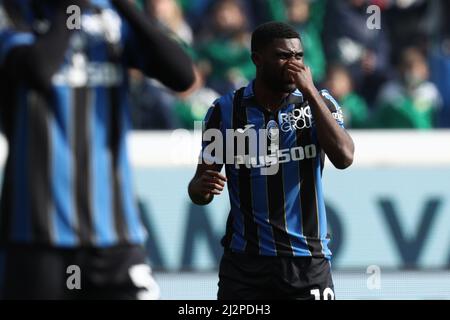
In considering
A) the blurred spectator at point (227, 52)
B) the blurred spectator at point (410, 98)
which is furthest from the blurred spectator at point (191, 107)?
the blurred spectator at point (410, 98)

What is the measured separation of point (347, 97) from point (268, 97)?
4.61 metres

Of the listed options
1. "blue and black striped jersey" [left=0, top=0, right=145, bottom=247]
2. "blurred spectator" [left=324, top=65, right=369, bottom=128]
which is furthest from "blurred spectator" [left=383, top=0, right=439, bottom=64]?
"blue and black striped jersey" [left=0, top=0, right=145, bottom=247]

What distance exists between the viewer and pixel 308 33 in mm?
9547

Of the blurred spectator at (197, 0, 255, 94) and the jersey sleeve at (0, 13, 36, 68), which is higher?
the blurred spectator at (197, 0, 255, 94)

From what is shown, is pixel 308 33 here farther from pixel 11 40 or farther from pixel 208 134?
pixel 11 40

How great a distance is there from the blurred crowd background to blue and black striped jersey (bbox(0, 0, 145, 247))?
5275 millimetres

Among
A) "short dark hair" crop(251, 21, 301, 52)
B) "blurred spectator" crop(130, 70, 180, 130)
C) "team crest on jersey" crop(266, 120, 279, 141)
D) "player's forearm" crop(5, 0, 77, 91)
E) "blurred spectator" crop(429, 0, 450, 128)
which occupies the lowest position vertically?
"player's forearm" crop(5, 0, 77, 91)

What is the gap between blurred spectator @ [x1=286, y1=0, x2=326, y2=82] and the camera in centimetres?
942

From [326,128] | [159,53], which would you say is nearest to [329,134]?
[326,128]

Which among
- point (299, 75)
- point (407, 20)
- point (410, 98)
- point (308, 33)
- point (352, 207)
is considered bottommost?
point (299, 75)

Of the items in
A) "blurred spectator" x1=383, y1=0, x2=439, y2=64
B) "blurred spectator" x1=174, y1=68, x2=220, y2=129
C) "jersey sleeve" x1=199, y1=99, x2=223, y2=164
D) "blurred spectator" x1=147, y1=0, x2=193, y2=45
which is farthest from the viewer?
"blurred spectator" x1=383, y1=0, x2=439, y2=64

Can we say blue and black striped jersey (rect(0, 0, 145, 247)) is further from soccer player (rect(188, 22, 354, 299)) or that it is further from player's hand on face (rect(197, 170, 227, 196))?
soccer player (rect(188, 22, 354, 299))
